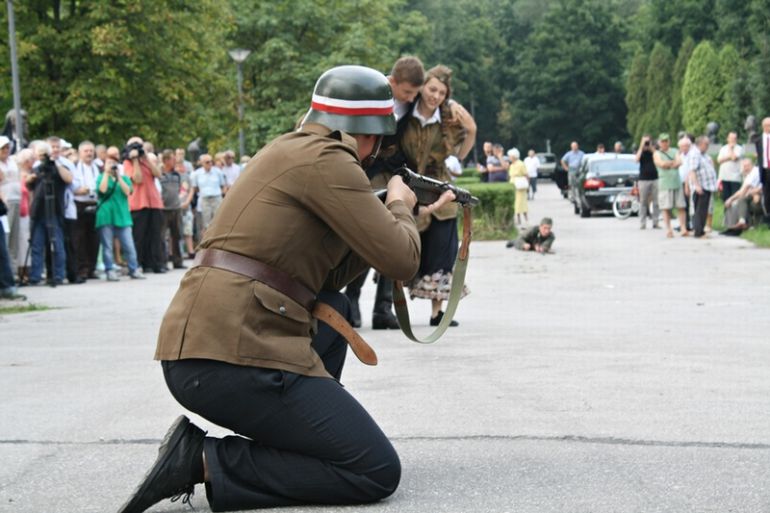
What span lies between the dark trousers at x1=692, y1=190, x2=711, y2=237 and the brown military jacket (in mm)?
21207

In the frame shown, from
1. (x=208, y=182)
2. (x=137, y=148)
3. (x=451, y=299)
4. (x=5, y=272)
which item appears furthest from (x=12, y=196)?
(x=451, y=299)

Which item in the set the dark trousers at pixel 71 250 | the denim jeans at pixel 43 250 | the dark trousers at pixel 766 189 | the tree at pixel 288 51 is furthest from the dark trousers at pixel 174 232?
the tree at pixel 288 51

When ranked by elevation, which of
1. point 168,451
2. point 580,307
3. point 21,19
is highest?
point 21,19

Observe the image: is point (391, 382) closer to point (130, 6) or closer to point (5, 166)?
point (5, 166)

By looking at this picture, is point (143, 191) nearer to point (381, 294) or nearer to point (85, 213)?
point (85, 213)

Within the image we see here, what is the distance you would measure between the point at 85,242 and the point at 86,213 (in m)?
0.51

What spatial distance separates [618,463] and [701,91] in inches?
2453

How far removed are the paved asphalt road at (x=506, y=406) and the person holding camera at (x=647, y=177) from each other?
13954mm

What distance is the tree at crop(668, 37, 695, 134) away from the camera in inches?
3017

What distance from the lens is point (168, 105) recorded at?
37.1 m

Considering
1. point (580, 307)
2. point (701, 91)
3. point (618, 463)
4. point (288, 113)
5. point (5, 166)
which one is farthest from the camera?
point (701, 91)

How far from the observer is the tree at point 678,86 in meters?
76.6

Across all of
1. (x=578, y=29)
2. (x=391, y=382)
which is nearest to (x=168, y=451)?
(x=391, y=382)

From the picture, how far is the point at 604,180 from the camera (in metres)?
37.7
